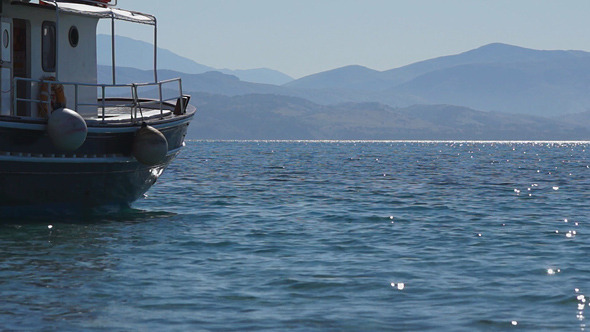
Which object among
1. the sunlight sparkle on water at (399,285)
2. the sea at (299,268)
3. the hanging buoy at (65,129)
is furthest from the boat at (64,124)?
the sunlight sparkle on water at (399,285)

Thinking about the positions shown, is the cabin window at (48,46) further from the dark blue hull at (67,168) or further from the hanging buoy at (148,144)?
the hanging buoy at (148,144)

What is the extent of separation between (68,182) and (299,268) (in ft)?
20.9

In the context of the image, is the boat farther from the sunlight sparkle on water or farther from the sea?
the sunlight sparkle on water

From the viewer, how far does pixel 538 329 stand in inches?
371

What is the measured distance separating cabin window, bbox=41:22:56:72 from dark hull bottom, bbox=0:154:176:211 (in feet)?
9.05

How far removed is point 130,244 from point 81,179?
2.74 meters

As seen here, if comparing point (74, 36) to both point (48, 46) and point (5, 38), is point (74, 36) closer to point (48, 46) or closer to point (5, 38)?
point (48, 46)

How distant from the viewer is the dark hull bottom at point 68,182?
16297 millimetres

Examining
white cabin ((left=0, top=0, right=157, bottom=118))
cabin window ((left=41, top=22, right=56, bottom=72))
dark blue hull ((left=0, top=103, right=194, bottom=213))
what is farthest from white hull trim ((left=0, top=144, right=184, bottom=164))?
cabin window ((left=41, top=22, right=56, bottom=72))

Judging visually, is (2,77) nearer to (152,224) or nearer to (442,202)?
(152,224)

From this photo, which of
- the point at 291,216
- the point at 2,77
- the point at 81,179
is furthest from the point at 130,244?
the point at 291,216

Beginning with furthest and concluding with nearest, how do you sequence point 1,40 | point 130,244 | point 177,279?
point 1,40 < point 130,244 < point 177,279

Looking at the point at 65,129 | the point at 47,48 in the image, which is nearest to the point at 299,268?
the point at 65,129

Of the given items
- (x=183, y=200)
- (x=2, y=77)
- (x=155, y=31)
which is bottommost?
(x=183, y=200)
